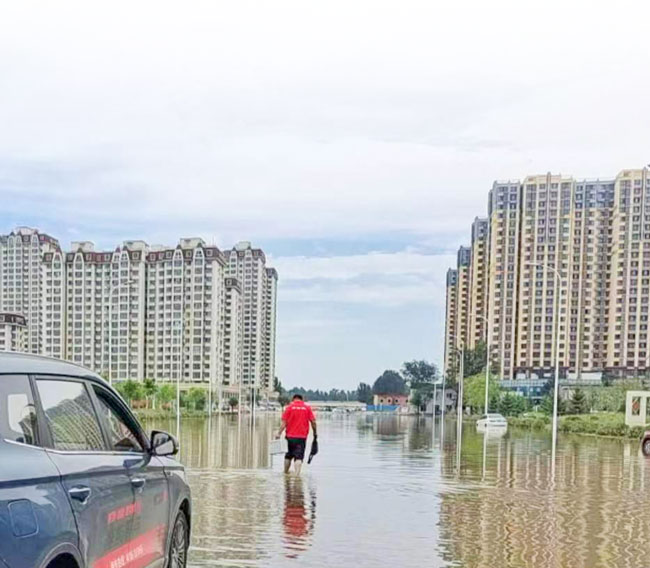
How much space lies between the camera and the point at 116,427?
14.6ft

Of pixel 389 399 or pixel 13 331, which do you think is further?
pixel 389 399

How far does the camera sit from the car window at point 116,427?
4285 mm

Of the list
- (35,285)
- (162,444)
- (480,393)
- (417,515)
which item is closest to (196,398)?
(35,285)

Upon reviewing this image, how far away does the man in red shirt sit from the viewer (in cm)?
1252

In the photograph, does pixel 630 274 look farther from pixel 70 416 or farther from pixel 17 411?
pixel 17 411

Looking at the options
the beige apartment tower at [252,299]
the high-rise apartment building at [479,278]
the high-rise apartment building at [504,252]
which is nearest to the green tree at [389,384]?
the beige apartment tower at [252,299]

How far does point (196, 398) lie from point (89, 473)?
7715 cm

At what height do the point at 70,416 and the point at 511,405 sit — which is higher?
the point at 70,416

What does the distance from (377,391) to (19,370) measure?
153m

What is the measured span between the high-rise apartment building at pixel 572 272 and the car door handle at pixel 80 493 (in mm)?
69806

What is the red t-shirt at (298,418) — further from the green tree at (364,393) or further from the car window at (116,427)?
the green tree at (364,393)

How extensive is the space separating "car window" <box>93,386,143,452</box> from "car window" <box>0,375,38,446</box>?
91 centimetres

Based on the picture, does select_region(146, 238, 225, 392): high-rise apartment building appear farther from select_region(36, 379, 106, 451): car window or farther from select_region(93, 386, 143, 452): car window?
select_region(36, 379, 106, 451): car window

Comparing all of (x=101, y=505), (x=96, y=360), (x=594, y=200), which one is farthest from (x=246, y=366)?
(x=101, y=505)
